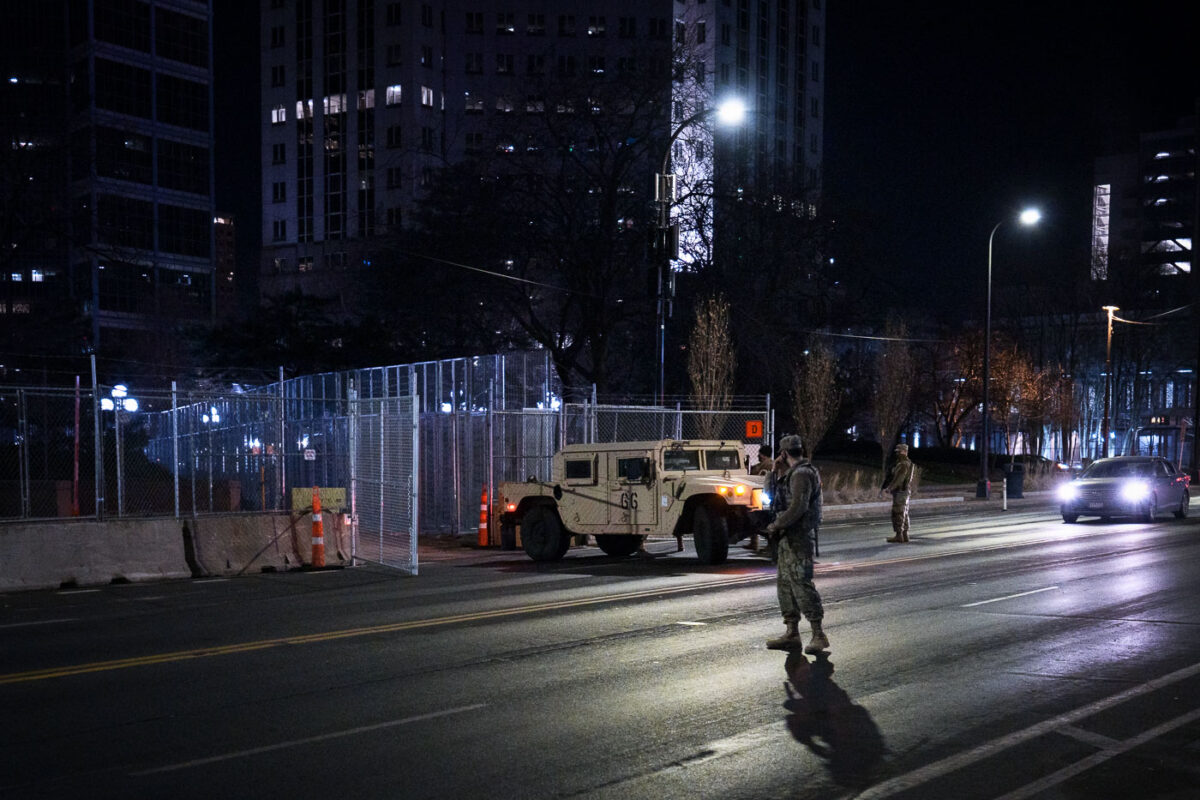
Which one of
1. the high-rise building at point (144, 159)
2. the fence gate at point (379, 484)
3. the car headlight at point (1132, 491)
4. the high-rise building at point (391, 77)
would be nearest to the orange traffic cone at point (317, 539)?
the fence gate at point (379, 484)

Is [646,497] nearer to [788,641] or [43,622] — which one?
[788,641]

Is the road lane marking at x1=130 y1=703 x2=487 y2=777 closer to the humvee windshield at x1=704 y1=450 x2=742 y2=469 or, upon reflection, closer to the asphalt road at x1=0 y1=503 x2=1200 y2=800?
the asphalt road at x1=0 y1=503 x2=1200 y2=800

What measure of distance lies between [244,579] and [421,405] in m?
10.2

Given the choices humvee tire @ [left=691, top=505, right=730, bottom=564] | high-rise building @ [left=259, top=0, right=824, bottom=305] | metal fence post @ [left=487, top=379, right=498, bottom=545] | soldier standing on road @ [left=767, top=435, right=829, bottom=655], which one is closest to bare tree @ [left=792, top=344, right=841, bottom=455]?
metal fence post @ [left=487, top=379, right=498, bottom=545]

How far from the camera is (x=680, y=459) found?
1902 cm

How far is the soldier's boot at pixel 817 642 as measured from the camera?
10.3 metres

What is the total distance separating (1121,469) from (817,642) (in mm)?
21093

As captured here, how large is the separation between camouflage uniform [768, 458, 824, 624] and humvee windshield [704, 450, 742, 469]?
333 inches

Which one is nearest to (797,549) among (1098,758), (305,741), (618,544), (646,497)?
(1098,758)

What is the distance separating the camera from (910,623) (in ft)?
40.3

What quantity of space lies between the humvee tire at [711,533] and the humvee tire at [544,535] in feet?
8.13

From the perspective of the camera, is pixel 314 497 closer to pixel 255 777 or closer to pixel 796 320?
pixel 255 777

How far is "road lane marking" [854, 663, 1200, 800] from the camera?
638 cm

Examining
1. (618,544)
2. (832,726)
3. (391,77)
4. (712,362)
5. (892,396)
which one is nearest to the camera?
(832,726)
